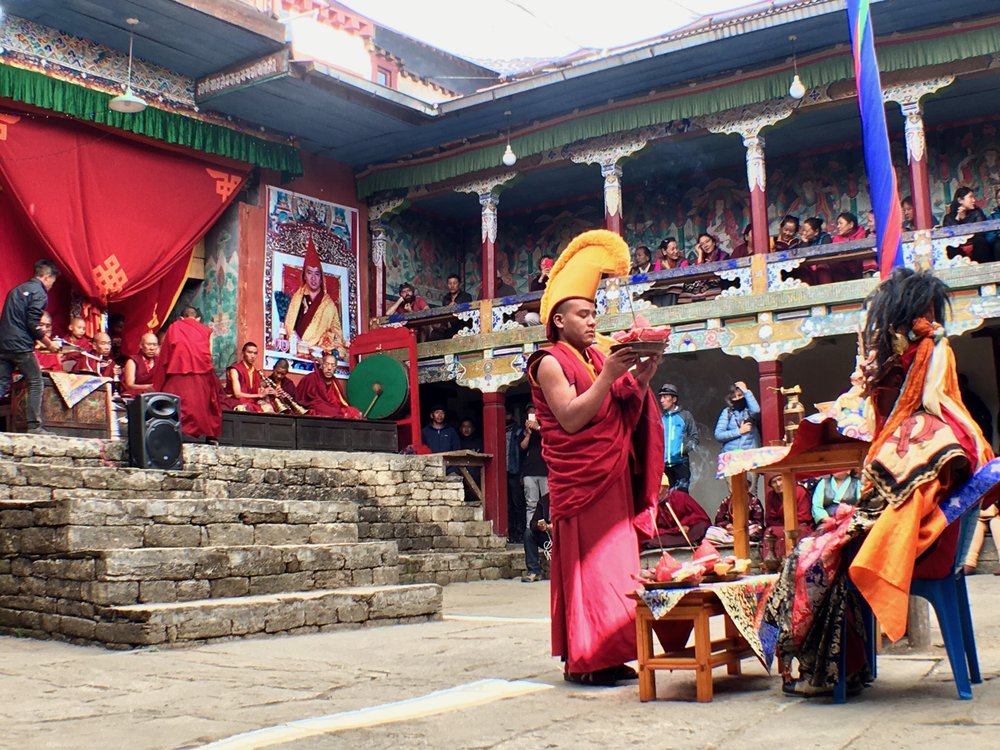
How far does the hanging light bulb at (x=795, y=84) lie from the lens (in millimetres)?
12750

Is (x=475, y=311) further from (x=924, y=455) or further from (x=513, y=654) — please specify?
(x=924, y=455)

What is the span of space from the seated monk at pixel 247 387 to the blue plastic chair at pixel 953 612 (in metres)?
10.3

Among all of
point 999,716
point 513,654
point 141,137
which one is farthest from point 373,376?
point 999,716

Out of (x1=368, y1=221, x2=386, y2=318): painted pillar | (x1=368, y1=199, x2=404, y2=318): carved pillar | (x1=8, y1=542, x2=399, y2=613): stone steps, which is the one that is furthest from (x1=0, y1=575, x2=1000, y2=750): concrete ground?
(x1=368, y1=199, x2=404, y2=318): carved pillar

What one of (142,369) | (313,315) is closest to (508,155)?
(313,315)

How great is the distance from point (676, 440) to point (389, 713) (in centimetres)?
828

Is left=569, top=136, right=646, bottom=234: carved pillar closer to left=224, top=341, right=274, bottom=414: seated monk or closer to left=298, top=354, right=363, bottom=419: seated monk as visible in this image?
left=298, top=354, right=363, bottom=419: seated monk

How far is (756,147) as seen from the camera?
13.8 metres

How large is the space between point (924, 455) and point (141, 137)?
465 inches

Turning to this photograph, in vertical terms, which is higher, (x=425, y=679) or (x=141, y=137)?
(x=141, y=137)

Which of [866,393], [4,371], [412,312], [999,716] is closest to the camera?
[999,716]

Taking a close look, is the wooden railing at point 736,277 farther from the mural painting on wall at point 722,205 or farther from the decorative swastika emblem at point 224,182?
the decorative swastika emblem at point 224,182

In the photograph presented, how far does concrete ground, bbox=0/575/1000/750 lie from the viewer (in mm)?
3467

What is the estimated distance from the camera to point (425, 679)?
4.94 metres
